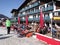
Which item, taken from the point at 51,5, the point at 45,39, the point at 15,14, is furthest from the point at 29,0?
the point at 45,39

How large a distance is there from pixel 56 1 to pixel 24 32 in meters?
22.0

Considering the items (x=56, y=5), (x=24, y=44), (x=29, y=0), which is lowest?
(x=24, y=44)

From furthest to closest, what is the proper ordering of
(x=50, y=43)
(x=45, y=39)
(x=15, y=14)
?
(x=15, y=14)
(x=45, y=39)
(x=50, y=43)

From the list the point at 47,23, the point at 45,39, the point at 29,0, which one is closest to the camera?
the point at 45,39

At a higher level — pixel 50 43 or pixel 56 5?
pixel 56 5

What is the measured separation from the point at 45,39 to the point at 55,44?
2342 millimetres

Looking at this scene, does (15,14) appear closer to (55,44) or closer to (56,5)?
(56,5)

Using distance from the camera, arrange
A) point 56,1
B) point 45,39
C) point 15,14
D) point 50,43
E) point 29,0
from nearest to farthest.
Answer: point 50,43 < point 45,39 < point 56,1 < point 29,0 < point 15,14

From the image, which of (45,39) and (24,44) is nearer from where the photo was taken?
(24,44)

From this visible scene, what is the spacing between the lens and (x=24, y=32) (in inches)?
731

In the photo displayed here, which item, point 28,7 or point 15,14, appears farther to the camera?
point 15,14

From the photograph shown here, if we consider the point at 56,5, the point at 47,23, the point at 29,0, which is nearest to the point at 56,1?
the point at 56,5

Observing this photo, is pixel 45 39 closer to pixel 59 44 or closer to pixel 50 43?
pixel 50 43

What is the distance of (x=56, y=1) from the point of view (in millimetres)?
38906
